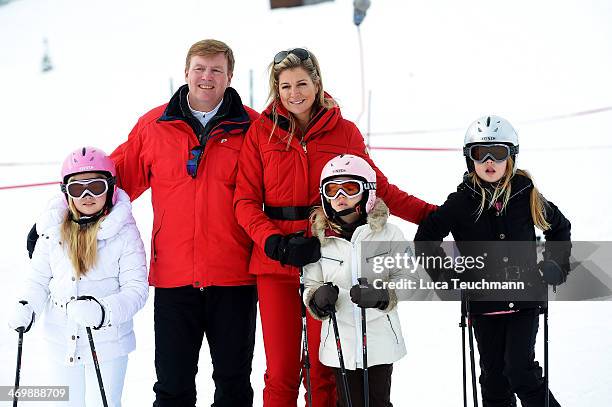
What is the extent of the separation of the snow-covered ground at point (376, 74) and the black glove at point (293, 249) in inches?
154

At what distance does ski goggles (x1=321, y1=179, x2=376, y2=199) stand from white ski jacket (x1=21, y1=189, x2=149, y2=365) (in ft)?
2.62

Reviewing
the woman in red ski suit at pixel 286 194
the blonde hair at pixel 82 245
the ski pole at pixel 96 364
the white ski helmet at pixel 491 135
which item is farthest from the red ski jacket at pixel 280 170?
the ski pole at pixel 96 364

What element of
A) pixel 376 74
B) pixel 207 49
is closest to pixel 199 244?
pixel 207 49

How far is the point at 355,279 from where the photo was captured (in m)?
2.87

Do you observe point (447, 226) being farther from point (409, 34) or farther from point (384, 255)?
point (409, 34)

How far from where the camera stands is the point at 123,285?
116 inches

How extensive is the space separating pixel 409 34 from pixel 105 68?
4239 mm

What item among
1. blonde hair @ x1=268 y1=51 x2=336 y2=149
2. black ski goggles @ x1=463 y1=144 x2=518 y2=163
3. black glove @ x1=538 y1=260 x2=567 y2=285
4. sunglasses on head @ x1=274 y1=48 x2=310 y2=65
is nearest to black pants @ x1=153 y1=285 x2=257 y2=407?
blonde hair @ x1=268 y1=51 x2=336 y2=149

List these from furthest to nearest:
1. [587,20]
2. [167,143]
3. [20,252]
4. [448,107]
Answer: [587,20], [448,107], [20,252], [167,143]

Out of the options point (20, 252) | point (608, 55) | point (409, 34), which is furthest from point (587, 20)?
point (20, 252)

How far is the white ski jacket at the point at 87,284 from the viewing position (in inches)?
114

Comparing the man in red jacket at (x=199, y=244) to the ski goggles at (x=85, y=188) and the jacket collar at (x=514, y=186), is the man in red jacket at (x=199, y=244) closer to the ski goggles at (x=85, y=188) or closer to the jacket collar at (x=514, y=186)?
the ski goggles at (x=85, y=188)

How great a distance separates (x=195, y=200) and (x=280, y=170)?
1.24 feet

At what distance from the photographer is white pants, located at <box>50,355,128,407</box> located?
9.59ft
